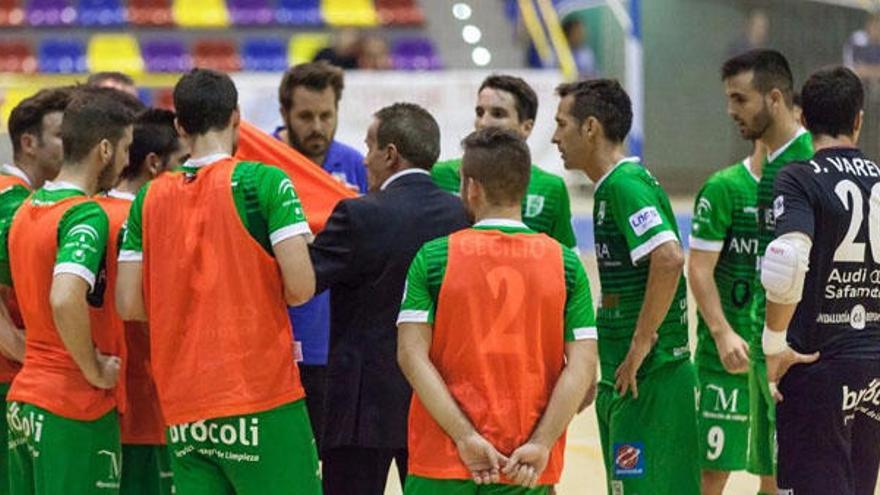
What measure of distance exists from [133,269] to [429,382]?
3.86ft

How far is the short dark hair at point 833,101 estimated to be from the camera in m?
5.48

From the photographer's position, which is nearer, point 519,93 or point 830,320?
point 830,320

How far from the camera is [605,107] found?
5.93m

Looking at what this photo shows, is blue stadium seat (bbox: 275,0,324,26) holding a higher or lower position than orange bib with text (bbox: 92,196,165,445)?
higher

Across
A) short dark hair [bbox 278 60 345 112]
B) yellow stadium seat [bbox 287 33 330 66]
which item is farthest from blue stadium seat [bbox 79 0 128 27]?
short dark hair [bbox 278 60 345 112]

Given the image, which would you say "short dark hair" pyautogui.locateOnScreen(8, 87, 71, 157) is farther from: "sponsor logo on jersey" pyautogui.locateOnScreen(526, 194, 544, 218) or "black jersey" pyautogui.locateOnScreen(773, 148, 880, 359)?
"black jersey" pyautogui.locateOnScreen(773, 148, 880, 359)

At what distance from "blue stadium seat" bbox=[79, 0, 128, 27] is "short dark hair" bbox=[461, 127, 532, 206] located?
17369 mm

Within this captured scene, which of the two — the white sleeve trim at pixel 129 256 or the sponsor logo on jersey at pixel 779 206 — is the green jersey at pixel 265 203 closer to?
the white sleeve trim at pixel 129 256

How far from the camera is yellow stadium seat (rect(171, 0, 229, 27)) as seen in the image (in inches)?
848

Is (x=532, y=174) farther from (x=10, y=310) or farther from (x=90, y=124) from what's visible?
(x=10, y=310)

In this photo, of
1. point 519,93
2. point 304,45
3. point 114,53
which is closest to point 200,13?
point 114,53

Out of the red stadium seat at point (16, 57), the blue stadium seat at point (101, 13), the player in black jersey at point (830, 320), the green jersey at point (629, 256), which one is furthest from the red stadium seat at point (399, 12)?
the player in black jersey at point (830, 320)

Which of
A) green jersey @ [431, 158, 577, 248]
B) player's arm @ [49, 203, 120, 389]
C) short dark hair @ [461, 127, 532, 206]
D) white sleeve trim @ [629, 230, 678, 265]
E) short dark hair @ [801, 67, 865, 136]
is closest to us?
short dark hair @ [461, 127, 532, 206]

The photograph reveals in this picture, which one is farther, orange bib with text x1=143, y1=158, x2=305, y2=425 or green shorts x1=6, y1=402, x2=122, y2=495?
green shorts x1=6, y1=402, x2=122, y2=495
